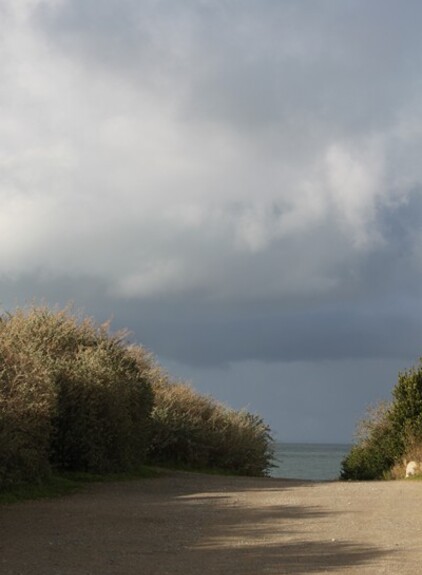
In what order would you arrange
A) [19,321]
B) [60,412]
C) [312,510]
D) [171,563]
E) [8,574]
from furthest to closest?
[19,321]
[60,412]
[312,510]
[171,563]
[8,574]

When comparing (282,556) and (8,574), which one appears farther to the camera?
(282,556)

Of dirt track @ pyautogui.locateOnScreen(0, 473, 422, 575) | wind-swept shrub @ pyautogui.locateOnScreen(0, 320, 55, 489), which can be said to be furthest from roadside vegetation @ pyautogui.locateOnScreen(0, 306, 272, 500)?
dirt track @ pyautogui.locateOnScreen(0, 473, 422, 575)

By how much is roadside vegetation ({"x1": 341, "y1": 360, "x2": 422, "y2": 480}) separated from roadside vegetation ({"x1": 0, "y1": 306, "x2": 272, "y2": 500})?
7.19 m

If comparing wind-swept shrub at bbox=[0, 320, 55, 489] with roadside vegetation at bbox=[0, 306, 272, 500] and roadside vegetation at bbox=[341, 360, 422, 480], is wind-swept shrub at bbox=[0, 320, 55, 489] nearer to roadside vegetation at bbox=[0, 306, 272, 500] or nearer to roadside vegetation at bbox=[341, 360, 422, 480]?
roadside vegetation at bbox=[0, 306, 272, 500]

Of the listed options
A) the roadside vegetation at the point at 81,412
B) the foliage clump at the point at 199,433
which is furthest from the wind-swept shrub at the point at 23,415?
the foliage clump at the point at 199,433

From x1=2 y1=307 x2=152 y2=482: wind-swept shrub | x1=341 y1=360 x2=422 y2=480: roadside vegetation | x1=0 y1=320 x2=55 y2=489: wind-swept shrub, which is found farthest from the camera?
x1=341 y1=360 x2=422 y2=480: roadside vegetation

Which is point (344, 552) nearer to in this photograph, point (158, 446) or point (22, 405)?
point (22, 405)

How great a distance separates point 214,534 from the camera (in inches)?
561

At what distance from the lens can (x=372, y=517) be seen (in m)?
16.6

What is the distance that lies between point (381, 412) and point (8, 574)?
27502 mm

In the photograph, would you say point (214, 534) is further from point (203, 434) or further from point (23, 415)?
point (203, 434)

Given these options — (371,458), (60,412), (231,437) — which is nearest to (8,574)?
(60,412)

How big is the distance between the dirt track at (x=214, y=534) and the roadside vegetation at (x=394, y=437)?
440 inches

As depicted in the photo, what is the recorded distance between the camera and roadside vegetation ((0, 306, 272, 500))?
21.5m
